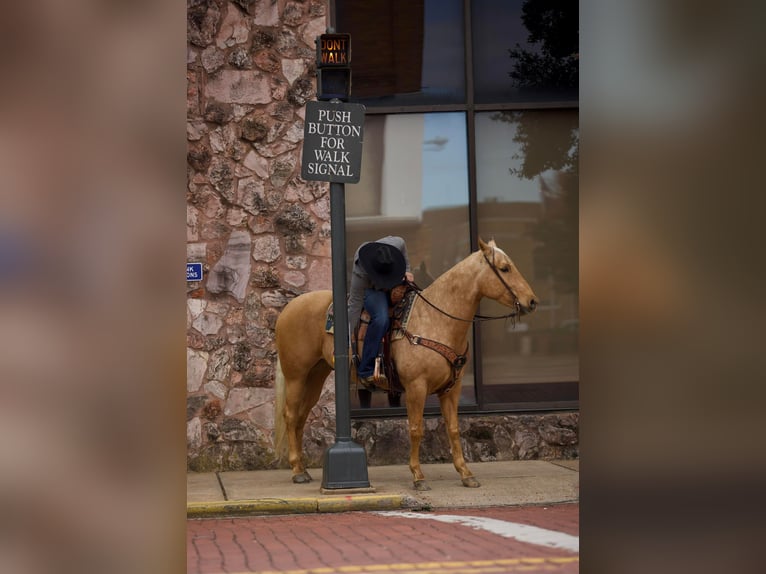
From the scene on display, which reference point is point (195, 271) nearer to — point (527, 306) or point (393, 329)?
point (393, 329)

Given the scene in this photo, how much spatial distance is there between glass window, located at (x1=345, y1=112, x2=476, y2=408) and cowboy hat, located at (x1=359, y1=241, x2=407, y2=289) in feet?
6.43

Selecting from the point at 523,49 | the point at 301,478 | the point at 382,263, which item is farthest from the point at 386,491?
the point at 523,49

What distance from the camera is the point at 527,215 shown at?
10.5 meters

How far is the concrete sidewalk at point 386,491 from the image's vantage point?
308 inches

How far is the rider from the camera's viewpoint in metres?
8.36

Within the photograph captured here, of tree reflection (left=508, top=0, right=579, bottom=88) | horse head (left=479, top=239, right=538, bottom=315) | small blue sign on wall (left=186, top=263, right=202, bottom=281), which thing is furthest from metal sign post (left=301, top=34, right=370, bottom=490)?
tree reflection (left=508, top=0, right=579, bottom=88)

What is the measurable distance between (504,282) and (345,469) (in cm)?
201

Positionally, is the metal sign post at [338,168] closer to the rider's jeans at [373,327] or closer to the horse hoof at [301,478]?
the rider's jeans at [373,327]

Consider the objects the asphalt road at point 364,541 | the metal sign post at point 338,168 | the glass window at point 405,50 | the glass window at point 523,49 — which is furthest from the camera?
the glass window at point 523,49

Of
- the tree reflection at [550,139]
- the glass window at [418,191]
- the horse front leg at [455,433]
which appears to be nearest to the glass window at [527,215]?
the tree reflection at [550,139]

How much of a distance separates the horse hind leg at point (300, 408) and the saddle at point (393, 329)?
2.56 ft

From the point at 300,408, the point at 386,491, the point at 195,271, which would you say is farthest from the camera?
the point at 195,271
